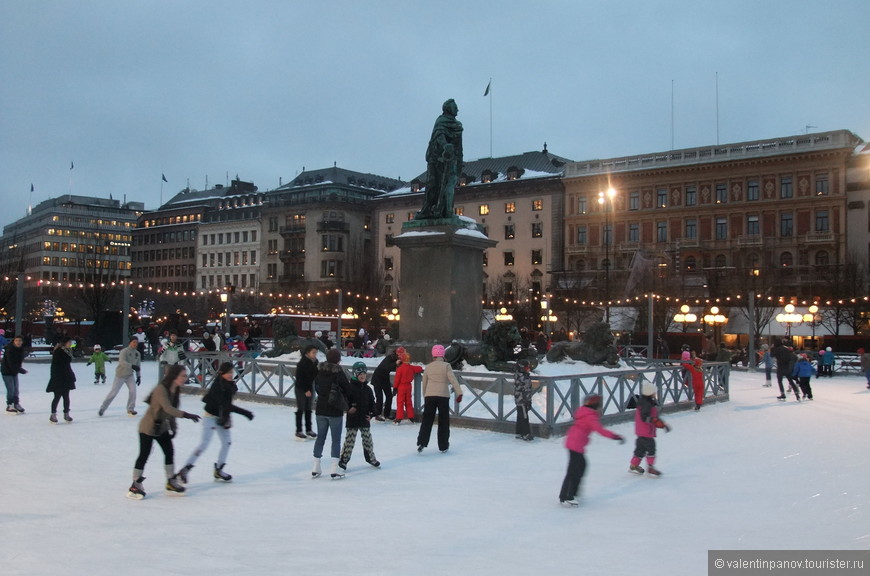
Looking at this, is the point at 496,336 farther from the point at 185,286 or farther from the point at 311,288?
the point at 185,286

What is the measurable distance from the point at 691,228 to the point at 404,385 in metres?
60.4

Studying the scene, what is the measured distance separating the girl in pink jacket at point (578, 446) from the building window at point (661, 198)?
6661 cm

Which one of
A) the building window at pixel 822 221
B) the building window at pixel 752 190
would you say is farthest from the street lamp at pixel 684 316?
the building window at pixel 752 190

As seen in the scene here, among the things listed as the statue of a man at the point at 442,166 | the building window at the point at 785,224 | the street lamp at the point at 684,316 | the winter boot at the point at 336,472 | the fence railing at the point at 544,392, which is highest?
the building window at the point at 785,224

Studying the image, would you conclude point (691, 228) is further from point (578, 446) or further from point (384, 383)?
point (578, 446)

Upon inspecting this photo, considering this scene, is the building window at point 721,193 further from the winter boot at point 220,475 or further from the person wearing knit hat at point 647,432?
the winter boot at point 220,475

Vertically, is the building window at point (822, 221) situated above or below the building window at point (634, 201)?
below

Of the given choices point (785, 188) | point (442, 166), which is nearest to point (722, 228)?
point (785, 188)

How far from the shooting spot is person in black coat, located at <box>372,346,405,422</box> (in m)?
16.7

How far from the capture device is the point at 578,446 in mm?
9688

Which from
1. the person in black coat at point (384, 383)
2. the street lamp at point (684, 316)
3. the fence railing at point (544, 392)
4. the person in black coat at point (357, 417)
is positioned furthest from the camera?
the street lamp at point (684, 316)

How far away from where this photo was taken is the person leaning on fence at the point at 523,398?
14.5m

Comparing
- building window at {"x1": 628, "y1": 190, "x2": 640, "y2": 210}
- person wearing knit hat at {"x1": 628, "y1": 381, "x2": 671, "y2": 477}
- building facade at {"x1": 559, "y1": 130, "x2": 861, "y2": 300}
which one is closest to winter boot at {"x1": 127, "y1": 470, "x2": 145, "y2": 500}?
person wearing knit hat at {"x1": 628, "y1": 381, "x2": 671, "y2": 477}

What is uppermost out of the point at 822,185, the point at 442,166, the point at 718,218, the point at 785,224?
the point at 822,185
